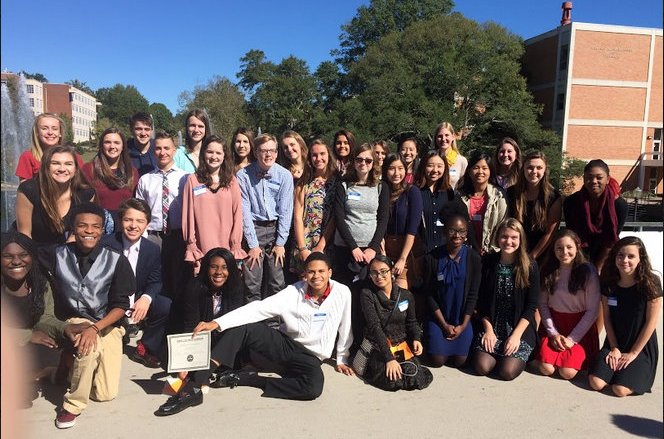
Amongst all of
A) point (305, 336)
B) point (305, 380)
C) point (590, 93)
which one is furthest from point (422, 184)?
point (590, 93)

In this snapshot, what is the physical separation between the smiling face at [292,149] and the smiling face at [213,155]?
0.76 meters

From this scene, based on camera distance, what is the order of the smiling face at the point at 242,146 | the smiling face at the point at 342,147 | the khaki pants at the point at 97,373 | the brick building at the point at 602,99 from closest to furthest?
the khaki pants at the point at 97,373 < the smiling face at the point at 242,146 < the smiling face at the point at 342,147 < the brick building at the point at 602,99

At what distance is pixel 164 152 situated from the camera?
4.35m

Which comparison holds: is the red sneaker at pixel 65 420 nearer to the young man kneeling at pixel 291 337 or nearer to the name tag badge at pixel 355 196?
the young man kneeling at pixel 291 337

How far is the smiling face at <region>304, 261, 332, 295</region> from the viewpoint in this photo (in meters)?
3.71

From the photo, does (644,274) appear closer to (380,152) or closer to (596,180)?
(596,180)

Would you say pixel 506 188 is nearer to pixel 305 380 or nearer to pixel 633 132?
pixel 305 380

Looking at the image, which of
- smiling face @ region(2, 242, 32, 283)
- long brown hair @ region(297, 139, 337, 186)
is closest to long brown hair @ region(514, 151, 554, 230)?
long brown hair @ region(297, 139, 337, 186)

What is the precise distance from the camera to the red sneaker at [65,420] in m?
3.01

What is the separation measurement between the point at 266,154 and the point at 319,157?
51 cm

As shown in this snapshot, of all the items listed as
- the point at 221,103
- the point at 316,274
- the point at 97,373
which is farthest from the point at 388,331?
the point at 221,103

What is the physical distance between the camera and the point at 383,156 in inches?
188

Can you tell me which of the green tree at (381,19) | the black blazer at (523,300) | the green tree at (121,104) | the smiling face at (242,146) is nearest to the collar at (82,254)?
the smiling face at (242,146)

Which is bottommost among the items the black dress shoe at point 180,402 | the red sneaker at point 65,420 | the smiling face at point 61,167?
the red sneaker at point 65,420
